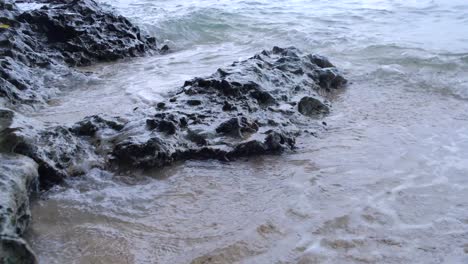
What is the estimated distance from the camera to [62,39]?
26.6 ft

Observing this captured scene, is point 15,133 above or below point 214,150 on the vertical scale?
above

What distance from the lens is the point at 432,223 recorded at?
3.23m

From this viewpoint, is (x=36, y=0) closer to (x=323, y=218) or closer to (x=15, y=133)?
(x=15, y=133)

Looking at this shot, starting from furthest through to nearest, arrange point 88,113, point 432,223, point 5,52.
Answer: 1. point 5,52
2. point 88,113
3. point 432,223

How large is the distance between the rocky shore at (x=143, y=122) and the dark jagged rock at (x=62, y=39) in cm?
3

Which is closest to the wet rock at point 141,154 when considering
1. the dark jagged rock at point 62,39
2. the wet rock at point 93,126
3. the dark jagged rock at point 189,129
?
the dark jagged rock at point 189,129

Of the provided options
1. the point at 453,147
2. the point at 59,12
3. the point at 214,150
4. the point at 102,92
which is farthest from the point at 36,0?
the point at 453,147

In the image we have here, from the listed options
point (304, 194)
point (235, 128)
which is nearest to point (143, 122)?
point (235, 128)

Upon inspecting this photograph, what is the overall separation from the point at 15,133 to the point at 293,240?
2055 millimetres

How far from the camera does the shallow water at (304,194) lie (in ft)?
9.61

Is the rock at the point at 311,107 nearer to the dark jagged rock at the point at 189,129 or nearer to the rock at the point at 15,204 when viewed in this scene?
the dark jagged rock at the point at 189,129

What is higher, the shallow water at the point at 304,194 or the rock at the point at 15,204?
the rock at the point at 15,204

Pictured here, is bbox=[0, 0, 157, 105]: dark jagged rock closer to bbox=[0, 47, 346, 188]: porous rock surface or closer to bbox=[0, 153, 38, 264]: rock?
bbox=[0, 47, 346, 188]: porous rock surface

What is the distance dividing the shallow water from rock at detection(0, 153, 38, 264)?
18cm
